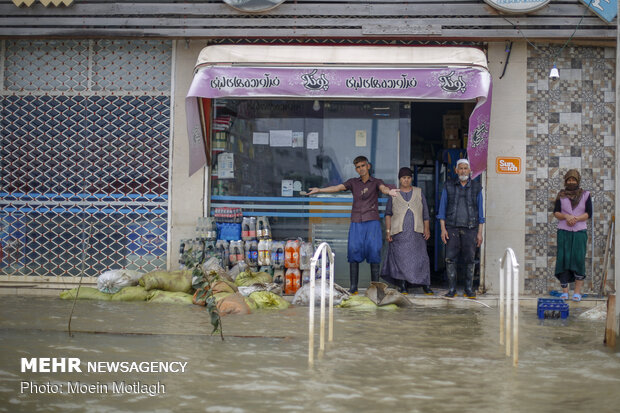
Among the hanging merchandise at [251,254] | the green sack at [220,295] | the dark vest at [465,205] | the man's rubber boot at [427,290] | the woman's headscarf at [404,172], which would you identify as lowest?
the man's rubber boot at [427,290]

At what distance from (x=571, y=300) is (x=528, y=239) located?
107cm

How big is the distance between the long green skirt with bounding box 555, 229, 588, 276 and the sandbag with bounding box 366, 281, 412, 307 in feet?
7.46

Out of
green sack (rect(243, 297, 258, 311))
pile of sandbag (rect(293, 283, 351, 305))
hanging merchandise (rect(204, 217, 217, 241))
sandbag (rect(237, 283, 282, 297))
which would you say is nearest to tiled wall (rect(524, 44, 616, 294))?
pile of sandbag (rect(293, 283, 351, 305))

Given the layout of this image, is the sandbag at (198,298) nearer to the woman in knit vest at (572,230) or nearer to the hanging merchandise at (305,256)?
the hanging merchandise at (305,256)

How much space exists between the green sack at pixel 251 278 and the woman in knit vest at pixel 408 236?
1786 mm

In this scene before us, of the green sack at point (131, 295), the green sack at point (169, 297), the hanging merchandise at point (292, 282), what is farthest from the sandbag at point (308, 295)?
the green sack at point (131, 295)

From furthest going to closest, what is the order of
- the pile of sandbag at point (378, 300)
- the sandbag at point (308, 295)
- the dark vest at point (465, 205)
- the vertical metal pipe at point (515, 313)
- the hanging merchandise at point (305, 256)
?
the hanging merchandise at point (305, 256) → the dark vest at point (465, 205) → the sandbag at point (308, 295) → the pile of sandbag at point (378, 300) → the vertical metal pipe at point (515, 313)

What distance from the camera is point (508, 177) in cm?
977

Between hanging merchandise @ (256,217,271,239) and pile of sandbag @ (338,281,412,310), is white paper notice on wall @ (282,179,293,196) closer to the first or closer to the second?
hanging merchandise @ (256,217,271,239)

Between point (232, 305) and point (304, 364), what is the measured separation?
9.14 feet

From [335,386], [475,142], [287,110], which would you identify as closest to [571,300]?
[475,142]

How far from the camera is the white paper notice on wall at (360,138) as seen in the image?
10.4 metres

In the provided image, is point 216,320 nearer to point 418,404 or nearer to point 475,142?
point 418,404

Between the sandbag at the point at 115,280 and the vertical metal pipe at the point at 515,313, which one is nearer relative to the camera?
the vertical metal pipe at the point at 515,313
